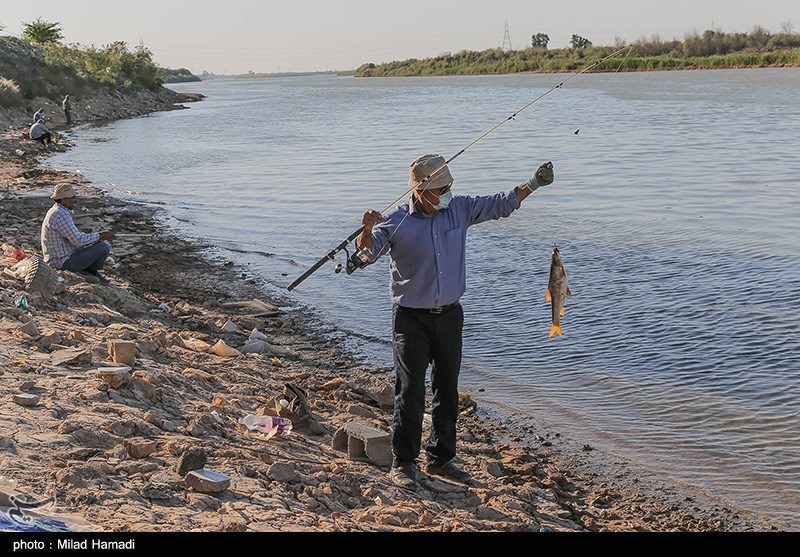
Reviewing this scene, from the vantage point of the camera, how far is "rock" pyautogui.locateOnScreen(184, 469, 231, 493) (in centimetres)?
528

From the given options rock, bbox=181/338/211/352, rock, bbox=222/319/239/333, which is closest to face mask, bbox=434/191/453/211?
rock, bbox=181/338/211/352

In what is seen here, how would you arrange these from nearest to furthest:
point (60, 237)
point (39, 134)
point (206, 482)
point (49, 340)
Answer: point (206, 482) < point (49, 340) < point (60, 237) < point (39, 134)

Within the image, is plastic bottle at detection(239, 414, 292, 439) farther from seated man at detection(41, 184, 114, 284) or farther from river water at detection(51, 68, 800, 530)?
seated man at detection(41, 184, 114, 284)

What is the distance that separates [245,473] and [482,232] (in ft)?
38.2

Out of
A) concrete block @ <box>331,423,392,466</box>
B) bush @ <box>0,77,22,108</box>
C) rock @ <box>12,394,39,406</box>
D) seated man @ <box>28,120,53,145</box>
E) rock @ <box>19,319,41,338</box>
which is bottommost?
concrete block @ <box>331,423,392,466</box>

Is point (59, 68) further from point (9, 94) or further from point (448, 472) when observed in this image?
point (448, 472)

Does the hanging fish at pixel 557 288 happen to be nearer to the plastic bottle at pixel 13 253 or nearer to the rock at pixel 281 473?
the rock at pixel 281 473

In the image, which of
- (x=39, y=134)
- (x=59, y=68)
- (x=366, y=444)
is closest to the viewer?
(x=366, y=444)

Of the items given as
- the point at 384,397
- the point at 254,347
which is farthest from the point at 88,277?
the point at 384,397

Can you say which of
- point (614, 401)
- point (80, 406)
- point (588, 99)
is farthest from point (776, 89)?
point (80, 406)

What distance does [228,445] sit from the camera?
6.28 meters

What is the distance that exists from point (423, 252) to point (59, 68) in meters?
51.8

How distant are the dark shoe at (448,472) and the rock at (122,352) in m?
2.55

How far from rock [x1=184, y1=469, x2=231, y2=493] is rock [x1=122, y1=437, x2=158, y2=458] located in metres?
0.46
